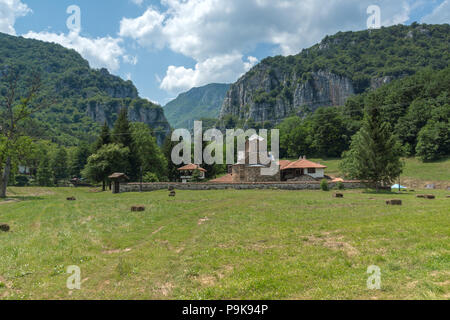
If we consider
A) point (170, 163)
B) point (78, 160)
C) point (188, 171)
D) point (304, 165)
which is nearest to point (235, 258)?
point (304, 165)

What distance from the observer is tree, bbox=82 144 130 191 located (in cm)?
4544

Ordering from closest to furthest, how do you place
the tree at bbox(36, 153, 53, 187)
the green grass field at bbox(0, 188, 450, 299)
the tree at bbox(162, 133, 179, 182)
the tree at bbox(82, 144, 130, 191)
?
the green grass field at bbox(0, 188, 450, 299) < the tree at bbox(82, 144, 130, 191) < the tree at bbox(36, 153, 53, 187) < the tree at bbox(162, 133, 179, 182)

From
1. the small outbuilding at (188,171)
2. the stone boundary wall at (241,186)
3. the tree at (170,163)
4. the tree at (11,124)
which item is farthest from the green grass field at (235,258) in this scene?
the tree at (170,163)

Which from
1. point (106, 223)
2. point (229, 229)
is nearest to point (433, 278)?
point (229, 229)

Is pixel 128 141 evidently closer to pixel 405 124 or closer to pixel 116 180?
pixel 116 180

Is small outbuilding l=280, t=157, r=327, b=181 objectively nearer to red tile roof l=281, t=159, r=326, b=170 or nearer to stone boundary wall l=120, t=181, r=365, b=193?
red tile roof l=281, t=159, r=326, b=170

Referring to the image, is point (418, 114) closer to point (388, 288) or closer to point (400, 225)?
point (400, 225)

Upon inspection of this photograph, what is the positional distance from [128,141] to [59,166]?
3826cm

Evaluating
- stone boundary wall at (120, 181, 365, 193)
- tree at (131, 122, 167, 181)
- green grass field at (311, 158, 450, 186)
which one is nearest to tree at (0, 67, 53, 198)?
stone boundary wall at (120, 181, 365, 193)

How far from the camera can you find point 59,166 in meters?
75.2

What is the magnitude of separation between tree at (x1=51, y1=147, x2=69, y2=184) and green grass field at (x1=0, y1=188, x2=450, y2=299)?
72.6m

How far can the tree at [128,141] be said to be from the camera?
51.3 m

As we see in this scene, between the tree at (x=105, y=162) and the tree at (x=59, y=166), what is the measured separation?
3713 cm
